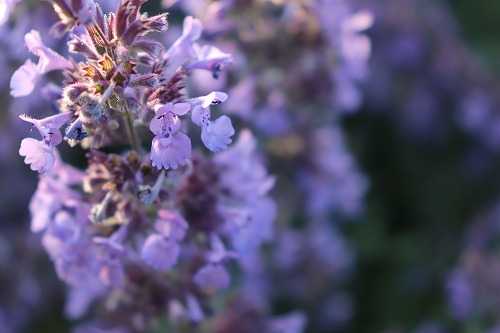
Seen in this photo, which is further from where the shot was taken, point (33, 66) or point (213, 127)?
point (33, 66)

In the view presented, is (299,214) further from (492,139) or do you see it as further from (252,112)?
(492,139)

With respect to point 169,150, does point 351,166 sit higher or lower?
higher

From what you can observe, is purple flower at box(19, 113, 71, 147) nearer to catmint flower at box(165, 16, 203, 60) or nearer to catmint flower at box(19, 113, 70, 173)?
catmint flower at box(19, 113, 70, 173)

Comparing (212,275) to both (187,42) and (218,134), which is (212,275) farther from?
(187,42)

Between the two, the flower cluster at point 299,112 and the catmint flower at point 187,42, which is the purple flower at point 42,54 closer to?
the catmint flower at point 187,42

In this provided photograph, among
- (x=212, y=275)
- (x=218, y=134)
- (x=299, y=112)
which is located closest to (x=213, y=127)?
(x=218, y=134)

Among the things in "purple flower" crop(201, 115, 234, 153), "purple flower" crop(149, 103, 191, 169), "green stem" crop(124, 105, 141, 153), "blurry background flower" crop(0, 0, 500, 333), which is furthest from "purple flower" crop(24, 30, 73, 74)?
A: "purple flower" crop(201, 115, 234, 153)

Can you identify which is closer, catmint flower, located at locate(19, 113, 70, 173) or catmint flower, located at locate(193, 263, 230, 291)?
catmint flower, located at locate(19, 113, 70, 173)

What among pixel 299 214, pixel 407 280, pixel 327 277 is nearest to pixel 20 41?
pixel 299 214
